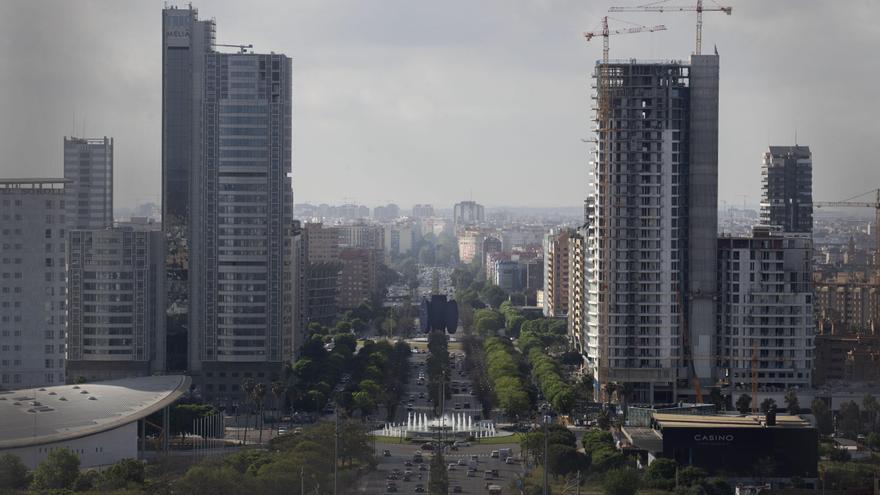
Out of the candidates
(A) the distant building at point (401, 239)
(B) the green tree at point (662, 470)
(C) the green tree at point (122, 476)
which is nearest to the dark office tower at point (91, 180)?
(C) the green tree at point (122, 476)

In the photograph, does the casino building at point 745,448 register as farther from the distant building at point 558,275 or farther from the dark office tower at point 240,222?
the distant building at point 558,275

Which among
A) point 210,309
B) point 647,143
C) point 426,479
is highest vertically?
point 647,143

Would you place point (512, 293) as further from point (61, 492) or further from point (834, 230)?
point (61, 492)

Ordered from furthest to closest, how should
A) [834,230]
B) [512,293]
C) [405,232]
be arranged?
[405,232], [512,293], [834,230]

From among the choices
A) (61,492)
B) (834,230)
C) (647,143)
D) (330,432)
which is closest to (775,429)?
(330,432)

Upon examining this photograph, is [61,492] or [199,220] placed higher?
[199,220]

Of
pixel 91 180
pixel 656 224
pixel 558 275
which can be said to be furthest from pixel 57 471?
pixel 558 275

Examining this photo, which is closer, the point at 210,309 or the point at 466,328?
the point at 210,309
